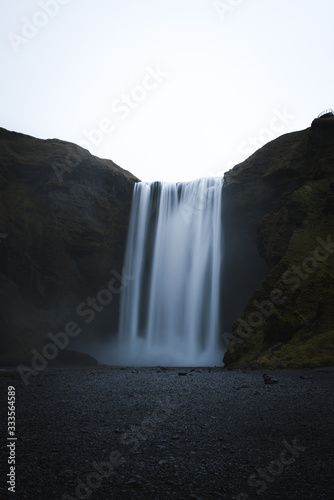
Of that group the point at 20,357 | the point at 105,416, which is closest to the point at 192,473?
the point at 105,416

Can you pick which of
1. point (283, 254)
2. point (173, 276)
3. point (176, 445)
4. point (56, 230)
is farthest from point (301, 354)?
point (56, 230)

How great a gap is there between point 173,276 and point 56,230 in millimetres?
12677

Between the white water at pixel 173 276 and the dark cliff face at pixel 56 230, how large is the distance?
6.73 feet

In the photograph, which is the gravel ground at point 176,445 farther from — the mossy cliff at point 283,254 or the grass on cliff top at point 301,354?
the mossy cliff at point 283,254

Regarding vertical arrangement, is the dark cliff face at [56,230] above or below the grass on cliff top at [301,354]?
above

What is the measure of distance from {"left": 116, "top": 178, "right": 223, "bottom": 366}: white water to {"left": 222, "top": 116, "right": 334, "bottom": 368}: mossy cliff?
1.71 metres

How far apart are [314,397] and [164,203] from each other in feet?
96.7

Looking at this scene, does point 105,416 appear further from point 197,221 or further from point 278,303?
A: point 197,221

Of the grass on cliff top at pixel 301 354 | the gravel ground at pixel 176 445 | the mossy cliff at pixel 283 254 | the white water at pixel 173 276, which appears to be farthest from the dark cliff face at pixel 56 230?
the gravel ground at pixel 176 445

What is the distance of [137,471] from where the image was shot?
390 cm

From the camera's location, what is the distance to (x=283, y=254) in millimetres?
21422

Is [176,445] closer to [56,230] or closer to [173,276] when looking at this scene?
[173,276]

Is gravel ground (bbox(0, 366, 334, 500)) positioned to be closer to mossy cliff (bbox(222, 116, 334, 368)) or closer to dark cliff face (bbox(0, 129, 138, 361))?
mossy cliff (bbox(222, 116, 334, 368))

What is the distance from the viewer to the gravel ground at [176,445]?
3541mm
